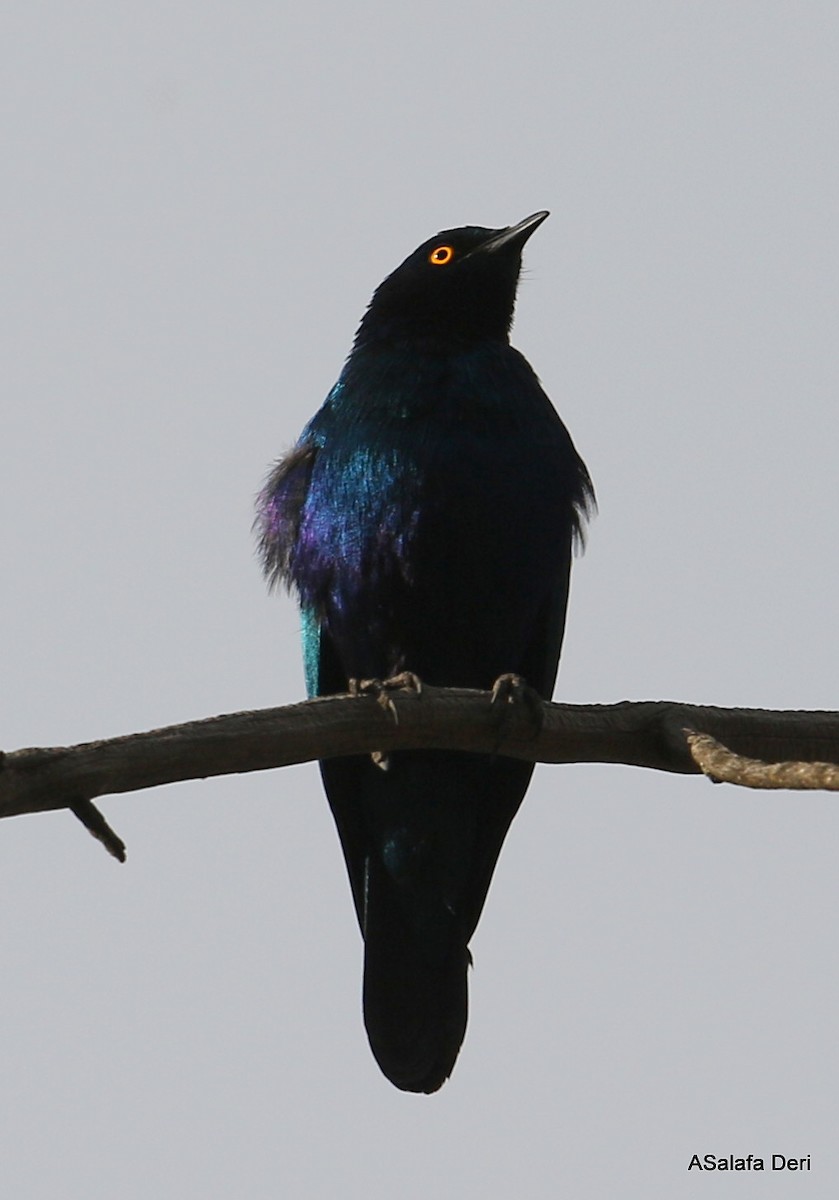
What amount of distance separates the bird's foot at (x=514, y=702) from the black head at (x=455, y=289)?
6.67ft

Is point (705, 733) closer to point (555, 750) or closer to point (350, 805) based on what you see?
point (555, 750)

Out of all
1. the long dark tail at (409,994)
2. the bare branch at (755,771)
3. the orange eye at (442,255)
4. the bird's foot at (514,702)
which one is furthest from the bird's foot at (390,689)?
the orange eye at (442,255)

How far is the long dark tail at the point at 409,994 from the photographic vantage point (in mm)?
6520

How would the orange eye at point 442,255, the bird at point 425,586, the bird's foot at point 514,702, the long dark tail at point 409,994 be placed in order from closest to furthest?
the bird's foot at point 514,702
the bird at point 425,586
the long dark tail at point 409,994
the orange eye at point 442,255

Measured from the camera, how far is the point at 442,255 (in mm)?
7363

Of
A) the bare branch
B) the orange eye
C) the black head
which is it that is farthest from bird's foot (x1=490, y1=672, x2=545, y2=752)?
the orange eye

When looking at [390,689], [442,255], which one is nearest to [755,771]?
[390,689]

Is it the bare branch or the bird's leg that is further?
the bird's leg

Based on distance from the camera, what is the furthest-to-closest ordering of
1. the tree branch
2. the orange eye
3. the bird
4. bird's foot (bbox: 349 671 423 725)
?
the orange eye → the bird → bird's foot (bbox: 349 671 423 725) → the tree branch

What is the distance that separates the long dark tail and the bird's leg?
0.47 metres

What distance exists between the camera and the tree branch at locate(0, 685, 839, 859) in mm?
4195

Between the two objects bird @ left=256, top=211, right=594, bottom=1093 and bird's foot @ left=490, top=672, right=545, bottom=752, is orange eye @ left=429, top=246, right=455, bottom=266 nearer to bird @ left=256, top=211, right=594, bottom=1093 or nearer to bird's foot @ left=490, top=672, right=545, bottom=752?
bird @ left=256, top=211, right=594, bottom=1093

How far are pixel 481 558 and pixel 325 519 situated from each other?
1.93 feet

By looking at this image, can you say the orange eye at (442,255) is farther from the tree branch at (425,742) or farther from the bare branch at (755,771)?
the bare branch at (755,771)
